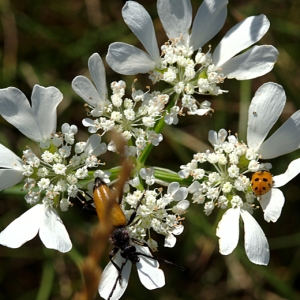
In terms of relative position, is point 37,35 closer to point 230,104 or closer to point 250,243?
point 230,104

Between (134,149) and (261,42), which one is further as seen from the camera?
(261,42)

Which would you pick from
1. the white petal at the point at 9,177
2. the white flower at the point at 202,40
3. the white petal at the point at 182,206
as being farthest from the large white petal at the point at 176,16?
the white petal at the point at 9,177

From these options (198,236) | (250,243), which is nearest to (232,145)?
(250,243)

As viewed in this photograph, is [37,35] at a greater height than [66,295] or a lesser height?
greater

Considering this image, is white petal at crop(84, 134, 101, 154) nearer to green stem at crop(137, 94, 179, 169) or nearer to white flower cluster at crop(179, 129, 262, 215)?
green stem at crop(137, 94, 179, 169)

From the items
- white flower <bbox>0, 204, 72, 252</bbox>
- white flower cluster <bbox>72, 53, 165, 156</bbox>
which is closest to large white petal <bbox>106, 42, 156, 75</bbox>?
white flower cluster <bbox>72, 53, 165, 156</bbox>
